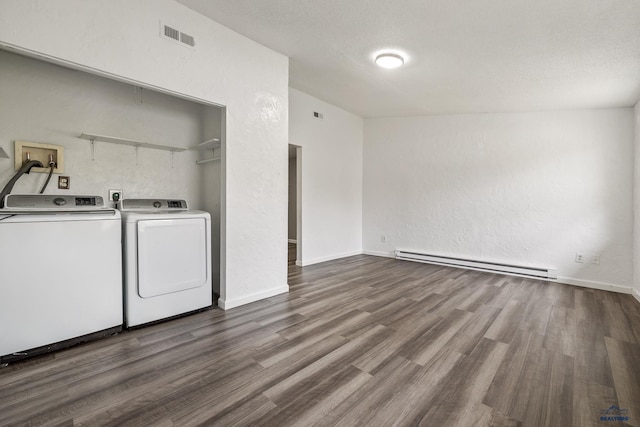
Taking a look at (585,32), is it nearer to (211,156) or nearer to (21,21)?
(211,156)

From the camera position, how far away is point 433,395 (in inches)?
67.3

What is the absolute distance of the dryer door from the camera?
8.30 ft

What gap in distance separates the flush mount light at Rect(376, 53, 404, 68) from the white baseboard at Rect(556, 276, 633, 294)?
4017 mm

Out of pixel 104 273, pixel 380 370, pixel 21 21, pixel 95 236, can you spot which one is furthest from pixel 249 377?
pixel 21 21

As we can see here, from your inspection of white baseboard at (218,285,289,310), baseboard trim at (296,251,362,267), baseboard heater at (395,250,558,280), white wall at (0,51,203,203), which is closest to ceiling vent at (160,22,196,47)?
white wall at (0,51,203,203)

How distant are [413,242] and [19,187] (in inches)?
218

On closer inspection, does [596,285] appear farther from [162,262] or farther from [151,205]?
[151,205]

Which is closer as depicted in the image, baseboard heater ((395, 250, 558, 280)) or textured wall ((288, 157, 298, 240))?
baseboard heater ((395, 250, 558, 280))

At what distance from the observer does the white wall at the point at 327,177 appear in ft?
16.2

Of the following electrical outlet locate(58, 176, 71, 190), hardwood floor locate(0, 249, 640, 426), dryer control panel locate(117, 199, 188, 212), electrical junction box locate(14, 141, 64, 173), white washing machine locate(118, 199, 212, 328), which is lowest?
hardwood floor locate(0, 249, 640, 426)

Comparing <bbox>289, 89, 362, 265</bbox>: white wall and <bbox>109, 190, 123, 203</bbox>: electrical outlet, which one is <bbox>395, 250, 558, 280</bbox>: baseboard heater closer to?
<bbox>289, 89, 362, 265</bbox>: white wall

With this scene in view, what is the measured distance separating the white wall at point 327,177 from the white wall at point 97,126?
1.83 m

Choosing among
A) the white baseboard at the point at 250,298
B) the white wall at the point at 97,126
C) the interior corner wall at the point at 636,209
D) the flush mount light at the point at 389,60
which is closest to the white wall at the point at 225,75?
the white baseboard at the point at 250,298

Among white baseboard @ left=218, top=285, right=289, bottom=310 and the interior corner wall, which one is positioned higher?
the interior corner wall
